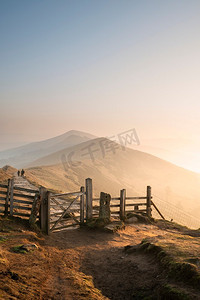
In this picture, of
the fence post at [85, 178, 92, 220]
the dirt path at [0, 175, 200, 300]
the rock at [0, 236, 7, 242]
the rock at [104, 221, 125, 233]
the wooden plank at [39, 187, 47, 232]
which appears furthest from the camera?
the fence post at [85, 178, 92, 220]

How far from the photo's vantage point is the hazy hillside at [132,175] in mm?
69325

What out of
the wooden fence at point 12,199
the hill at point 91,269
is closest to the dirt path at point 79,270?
the hill at point 91,269

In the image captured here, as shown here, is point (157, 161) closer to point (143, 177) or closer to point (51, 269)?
point (143, 177)

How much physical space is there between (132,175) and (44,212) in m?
91.1

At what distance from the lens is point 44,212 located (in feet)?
34.6

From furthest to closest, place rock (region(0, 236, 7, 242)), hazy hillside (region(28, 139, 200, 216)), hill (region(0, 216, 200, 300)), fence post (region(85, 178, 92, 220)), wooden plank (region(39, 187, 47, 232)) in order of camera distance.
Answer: hazy hillside (region(28, 139, 200, 216)) → fence post (region(85, 178, 92, 220)) → wooden plank (region(39, 187, 47, 232)) → rock (region(0, 236, 7, 242)) → hill (region(0, 216, 200, 300))

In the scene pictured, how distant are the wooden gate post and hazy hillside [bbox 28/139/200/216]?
1775 inches

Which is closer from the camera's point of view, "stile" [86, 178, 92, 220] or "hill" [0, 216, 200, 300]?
"hill" [0, 216, 200, 300]

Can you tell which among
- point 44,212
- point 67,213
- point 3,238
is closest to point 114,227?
point 67,213

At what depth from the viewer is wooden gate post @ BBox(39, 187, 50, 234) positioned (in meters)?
10.4

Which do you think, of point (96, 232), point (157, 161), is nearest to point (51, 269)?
point (96, 232)

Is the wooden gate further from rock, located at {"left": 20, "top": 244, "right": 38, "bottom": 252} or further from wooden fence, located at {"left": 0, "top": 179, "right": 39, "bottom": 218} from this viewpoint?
rock, located at {"left": 20, "top": 244, "right": 38, "bottom": 252}

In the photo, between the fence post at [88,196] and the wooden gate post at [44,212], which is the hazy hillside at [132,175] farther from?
the wooden gate post at [44,212]

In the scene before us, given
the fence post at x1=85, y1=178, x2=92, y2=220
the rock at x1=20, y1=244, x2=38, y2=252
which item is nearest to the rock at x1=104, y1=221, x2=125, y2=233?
the fence post at x1=85, y1=178, x2=92, y2=220
